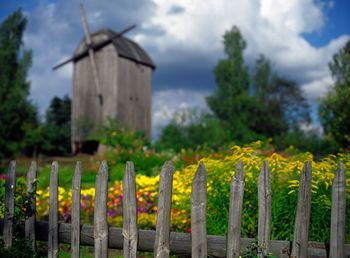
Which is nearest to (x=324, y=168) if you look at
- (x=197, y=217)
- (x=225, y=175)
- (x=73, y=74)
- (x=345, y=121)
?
(x=225, y=175)

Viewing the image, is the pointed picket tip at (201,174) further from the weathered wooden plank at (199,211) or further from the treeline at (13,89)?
the treeline at (13,89)

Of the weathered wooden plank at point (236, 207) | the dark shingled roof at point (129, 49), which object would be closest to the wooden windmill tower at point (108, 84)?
the dark shingled roof at point (129, 49)

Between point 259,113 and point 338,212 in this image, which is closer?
point 338,212

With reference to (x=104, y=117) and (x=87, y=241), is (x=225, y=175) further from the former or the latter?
(x=104, y=117)

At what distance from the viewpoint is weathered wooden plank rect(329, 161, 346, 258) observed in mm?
2465

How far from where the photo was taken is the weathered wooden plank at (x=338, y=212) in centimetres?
Answer: 246

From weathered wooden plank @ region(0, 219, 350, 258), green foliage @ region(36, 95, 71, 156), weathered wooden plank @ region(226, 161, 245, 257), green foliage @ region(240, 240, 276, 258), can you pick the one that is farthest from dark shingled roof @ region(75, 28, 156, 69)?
green foliage @ region(240, 240, 276, 258)

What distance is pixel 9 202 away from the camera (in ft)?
11.7

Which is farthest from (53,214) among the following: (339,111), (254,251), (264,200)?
(339,111)

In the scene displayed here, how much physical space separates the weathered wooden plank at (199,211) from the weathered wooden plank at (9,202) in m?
2.20

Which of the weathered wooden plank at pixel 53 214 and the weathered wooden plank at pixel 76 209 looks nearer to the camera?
the weathered wooden plank at pixel 76 209

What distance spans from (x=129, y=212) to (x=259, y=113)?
911 inches

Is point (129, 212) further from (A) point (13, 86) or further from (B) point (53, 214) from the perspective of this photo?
(A) point (13, 86)

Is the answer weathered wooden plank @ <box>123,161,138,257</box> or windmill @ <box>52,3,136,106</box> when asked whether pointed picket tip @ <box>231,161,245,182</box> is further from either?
windmill @ <box>52,3,136,106</box>
